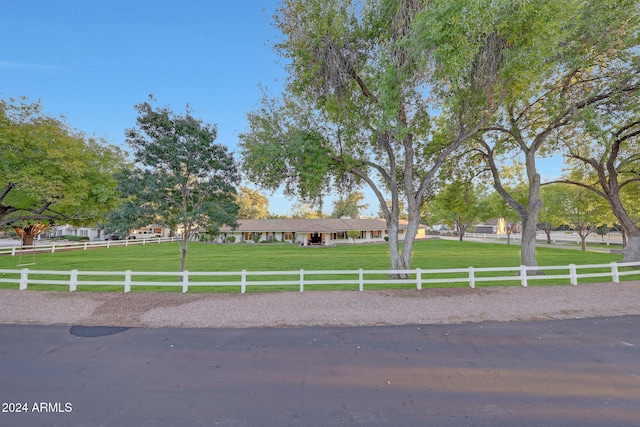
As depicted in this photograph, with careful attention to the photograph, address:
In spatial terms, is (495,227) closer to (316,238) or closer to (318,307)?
(316,238)

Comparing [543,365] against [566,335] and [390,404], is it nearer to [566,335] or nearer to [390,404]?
[566,335]

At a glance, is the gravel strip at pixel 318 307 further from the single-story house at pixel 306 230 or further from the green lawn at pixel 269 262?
the single-story house at pixel 306 230

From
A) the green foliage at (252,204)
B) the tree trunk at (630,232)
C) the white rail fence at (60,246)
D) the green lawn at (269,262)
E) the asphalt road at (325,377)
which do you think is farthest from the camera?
the green foliage at (252,204)

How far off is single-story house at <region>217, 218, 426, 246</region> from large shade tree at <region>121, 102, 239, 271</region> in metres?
26.9

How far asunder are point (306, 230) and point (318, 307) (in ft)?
99.9

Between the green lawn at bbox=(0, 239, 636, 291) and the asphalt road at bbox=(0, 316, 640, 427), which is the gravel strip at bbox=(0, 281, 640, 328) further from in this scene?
the green lawn at bbox=(0, 239, 636, 291)

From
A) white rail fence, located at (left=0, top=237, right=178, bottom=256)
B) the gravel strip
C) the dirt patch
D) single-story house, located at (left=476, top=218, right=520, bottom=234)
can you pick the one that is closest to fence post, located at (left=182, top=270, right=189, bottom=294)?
the gravel strip

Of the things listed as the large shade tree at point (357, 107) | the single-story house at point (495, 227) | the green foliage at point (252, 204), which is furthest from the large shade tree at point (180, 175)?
the single-story house at point (495, 227)

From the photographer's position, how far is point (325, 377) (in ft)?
13.4

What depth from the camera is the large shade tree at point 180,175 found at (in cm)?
1030

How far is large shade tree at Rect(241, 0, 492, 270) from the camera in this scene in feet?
30.4

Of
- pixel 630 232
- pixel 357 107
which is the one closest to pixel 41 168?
pixel 357 107

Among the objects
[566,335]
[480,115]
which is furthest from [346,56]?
[566,335]

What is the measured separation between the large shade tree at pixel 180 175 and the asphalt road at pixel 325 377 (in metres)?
5.35
